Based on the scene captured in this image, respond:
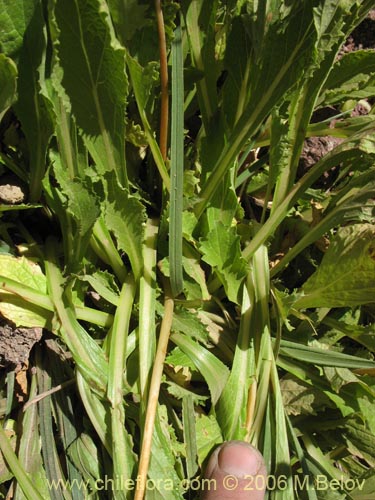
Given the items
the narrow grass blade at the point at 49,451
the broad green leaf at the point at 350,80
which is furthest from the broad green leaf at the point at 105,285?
the broad green leaf at the point at 350,80

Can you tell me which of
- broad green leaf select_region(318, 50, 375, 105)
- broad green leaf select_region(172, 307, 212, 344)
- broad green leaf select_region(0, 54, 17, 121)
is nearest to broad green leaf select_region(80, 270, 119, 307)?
broad green leaf select_region(172, 307, 212, 344)

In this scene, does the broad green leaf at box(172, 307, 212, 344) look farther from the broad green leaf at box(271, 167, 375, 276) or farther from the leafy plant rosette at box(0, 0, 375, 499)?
the broad green leaf at box(271, 167, 375, 276)

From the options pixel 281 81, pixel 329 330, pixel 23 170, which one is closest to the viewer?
pixel 281 81

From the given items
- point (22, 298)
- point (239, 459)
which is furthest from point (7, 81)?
point (239, 459)

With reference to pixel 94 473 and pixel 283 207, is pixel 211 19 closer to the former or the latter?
pixel 283 207

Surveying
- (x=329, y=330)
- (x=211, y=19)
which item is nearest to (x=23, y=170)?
(x=211, y=19)

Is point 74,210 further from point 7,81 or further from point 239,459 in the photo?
point 239,459

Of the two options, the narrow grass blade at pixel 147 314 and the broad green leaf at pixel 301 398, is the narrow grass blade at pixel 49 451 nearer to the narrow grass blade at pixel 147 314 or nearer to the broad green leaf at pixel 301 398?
the narrow grass blade at pixel 147 314

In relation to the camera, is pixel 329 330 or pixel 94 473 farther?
pixel 329 330
